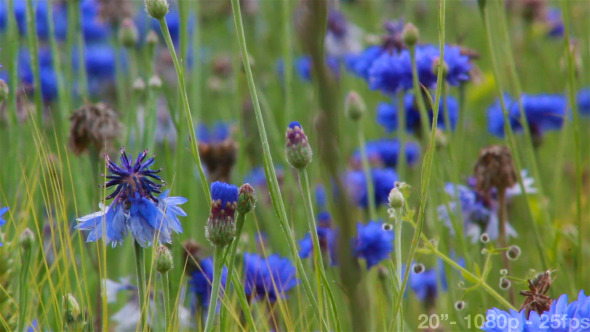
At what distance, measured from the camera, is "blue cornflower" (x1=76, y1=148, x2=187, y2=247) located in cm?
69

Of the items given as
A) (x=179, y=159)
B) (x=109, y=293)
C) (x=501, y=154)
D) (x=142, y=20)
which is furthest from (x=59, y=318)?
(x=142, y=20)

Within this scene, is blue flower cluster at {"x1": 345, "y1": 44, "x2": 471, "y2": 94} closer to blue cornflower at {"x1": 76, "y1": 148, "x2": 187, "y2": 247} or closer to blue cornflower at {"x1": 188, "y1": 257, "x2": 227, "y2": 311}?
blue cornflower at {"x1": 188, "y1": 257, "x2": 227, "y2": 311}

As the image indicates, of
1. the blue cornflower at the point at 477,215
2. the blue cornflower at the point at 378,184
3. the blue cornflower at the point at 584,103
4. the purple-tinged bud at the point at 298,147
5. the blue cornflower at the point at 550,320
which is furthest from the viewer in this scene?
the blue cornflower at the point at 584,103

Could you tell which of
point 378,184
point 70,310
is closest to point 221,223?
point 70,310

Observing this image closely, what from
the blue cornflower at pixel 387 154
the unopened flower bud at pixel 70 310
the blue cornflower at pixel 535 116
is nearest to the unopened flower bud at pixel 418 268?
the unopened flower bud at pixel 70 310

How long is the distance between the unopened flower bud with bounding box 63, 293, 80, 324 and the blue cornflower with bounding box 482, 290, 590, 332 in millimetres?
380

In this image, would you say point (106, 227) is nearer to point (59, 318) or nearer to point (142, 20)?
point (59, 318)

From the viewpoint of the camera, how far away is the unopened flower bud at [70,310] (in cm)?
70

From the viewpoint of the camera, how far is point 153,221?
69cm

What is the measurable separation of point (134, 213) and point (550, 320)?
1.24 feet

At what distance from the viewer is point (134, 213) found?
698mm

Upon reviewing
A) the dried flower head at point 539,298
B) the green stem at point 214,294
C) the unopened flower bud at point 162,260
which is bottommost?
the dried flower head at point 539,298

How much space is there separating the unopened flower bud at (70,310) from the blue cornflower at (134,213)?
62 millimetres

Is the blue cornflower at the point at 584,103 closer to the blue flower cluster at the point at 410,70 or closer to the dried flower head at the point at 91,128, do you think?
the blue flower cluster at the point at 410,70
